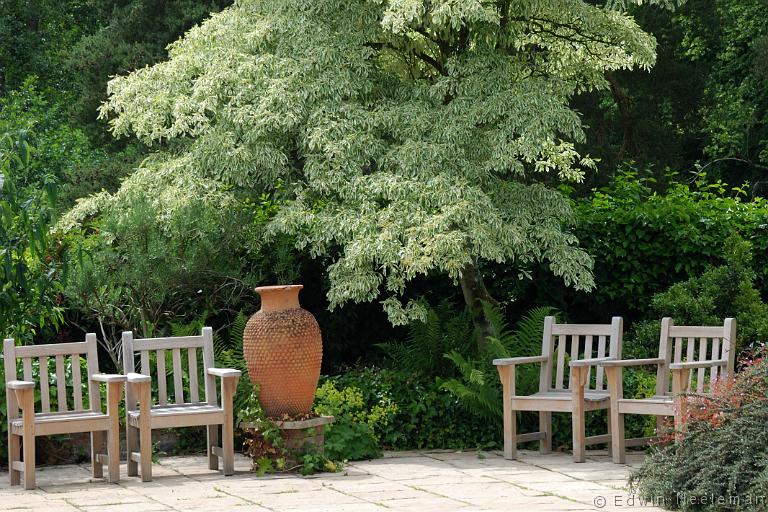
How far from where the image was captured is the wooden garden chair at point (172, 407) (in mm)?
7027

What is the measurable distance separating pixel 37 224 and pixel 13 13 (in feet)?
58.7

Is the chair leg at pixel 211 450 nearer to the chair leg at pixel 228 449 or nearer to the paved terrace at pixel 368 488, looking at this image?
the paved terrace at pixel 368 488

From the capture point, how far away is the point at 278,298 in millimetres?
7508

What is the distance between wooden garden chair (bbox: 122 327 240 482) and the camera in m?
7.03

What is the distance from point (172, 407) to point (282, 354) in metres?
0.81

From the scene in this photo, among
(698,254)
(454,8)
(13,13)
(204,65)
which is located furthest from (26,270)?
(13,13)

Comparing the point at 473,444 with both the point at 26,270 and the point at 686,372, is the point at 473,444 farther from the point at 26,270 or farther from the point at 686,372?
the point at 26,270

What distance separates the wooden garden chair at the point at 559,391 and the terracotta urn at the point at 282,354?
4.44 feet

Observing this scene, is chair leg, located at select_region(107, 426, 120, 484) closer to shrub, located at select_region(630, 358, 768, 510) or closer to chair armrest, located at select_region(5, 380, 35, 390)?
chair armrest, located at select_region(5, 380, 35, 390)

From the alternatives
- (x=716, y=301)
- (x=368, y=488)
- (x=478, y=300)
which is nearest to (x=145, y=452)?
(x=368, y=488)

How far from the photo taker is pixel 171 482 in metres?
7.03

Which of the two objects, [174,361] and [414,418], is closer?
[174,361]

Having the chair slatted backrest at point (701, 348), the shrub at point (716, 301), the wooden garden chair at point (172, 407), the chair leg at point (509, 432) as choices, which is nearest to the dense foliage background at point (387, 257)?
the shrub at point (716, 301)

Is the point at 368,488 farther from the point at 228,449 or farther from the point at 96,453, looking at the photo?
the point at 96,453
